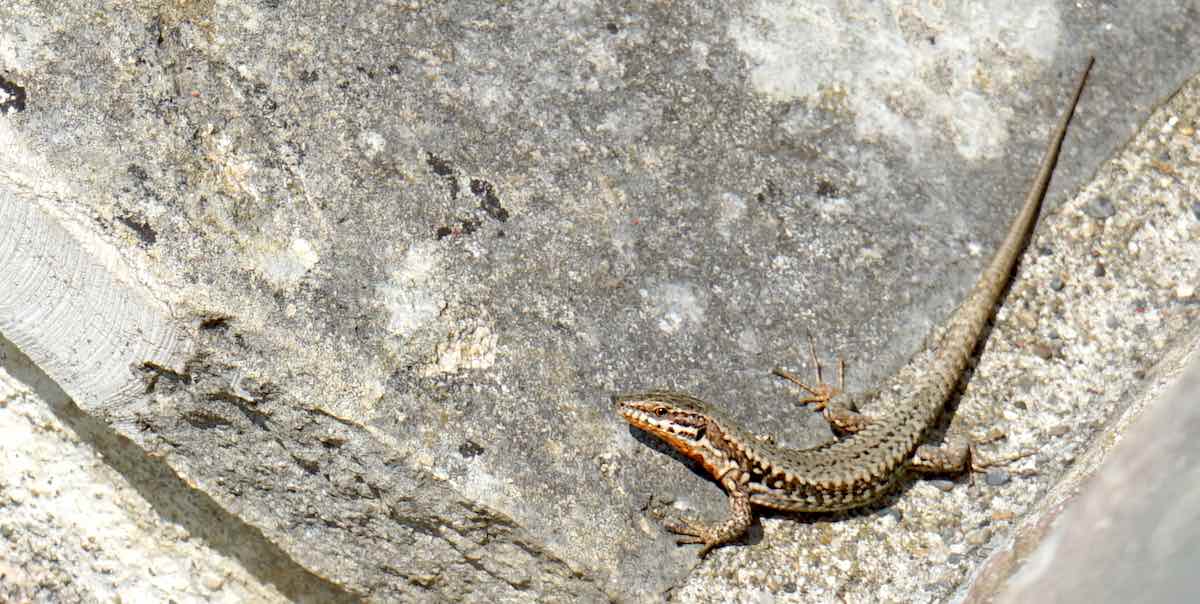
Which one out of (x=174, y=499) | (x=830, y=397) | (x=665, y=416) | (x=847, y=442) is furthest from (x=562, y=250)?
(x=174, y=499)

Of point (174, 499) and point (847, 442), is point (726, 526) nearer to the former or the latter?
point (847, 442)

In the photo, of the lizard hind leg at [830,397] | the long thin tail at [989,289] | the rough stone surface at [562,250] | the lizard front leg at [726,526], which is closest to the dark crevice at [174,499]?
the rough stone surface at [562,250]

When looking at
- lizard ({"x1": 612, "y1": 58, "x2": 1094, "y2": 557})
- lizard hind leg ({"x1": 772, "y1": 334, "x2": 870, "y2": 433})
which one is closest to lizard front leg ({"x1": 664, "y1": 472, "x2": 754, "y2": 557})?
lizard ({"x1": 612, "y1": 58, "x2": 1094, "y2": 557})

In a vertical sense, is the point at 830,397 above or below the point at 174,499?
above

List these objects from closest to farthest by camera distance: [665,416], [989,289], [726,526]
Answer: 1. [665,416]
2. [726,526]
3. [989,289]

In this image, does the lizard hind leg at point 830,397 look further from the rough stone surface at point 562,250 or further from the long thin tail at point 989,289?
the long thin tail at point 989,289

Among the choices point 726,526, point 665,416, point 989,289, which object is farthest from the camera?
point 989,289

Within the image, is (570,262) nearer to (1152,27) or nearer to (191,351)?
(191,351)
